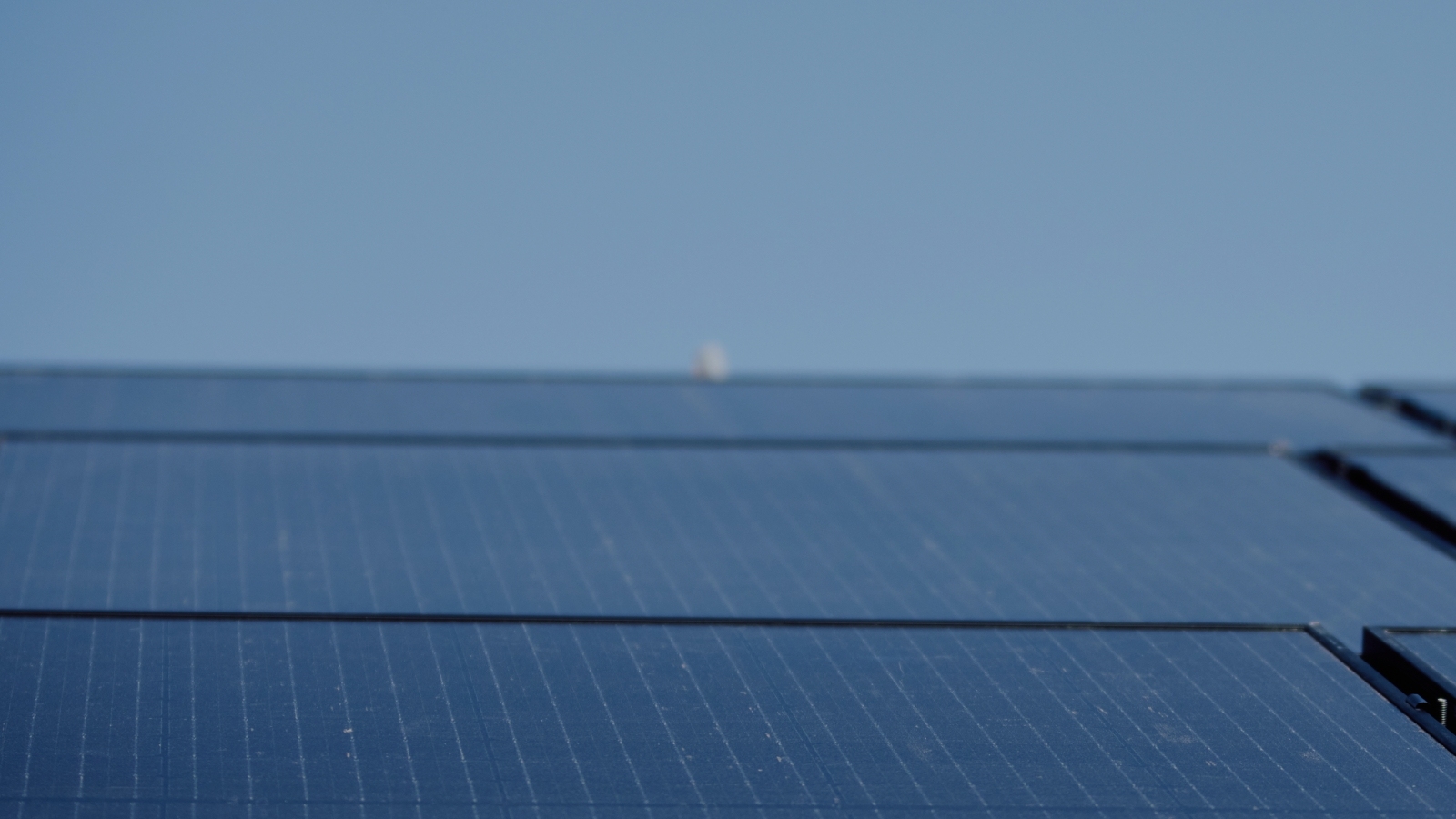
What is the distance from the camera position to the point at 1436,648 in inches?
134

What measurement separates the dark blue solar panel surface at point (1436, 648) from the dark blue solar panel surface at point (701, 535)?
0.29 metres

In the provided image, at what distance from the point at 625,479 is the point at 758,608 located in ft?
4.51

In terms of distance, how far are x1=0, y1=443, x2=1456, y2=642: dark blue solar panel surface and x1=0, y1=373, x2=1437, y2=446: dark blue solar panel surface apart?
48 centimetres

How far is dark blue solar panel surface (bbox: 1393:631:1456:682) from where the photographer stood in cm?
329

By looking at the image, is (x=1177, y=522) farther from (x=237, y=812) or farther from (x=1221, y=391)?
(x=237, y=812)

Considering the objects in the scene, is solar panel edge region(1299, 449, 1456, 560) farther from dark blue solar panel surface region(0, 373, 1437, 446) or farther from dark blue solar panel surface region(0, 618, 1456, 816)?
dark blue solar panel surface region(0, 618, 1456, 816)

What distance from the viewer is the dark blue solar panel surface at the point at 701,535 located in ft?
12.4

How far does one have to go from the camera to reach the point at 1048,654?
338 centimetres

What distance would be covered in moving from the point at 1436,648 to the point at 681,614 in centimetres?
187

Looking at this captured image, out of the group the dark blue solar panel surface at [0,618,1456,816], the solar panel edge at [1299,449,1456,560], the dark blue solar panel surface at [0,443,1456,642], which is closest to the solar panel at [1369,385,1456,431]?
the solar panel edge at [1299,449,1456,560]

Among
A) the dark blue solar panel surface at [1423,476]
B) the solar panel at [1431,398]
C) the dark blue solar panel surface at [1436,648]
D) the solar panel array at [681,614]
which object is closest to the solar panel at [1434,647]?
the dark blue solar panel surface at [1436,648]

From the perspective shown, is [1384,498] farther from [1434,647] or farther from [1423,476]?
[1434,647]

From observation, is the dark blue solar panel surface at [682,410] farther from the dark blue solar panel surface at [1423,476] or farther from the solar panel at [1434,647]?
the solar panel at [1434,647]

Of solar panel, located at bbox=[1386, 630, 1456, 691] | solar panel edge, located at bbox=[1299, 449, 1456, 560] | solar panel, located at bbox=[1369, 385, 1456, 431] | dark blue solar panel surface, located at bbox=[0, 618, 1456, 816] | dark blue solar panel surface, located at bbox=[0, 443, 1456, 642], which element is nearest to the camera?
dark blue solar panel surface, located at bbox=[0, 618, 1456, 816]
